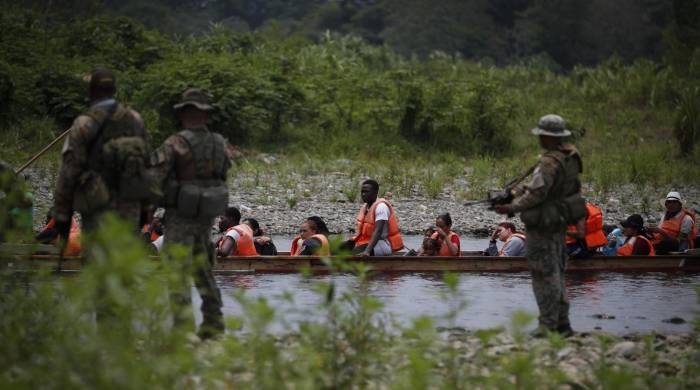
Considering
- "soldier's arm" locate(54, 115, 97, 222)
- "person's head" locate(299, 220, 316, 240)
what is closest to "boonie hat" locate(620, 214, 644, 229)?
"person's head" locate(299, 220, 316, 240)

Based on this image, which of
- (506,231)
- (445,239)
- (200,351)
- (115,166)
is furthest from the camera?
(506,231)

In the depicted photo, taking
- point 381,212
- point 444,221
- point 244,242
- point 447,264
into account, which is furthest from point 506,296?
point 244,242

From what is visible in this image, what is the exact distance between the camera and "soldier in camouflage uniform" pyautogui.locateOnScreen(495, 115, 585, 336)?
30.0 feet

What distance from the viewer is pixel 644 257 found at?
14820 mm

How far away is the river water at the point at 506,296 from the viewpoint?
11016 millimetres

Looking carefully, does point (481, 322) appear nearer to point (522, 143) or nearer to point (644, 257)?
point (644, 257)

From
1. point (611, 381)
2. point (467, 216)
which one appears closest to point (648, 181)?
point (467, 216)

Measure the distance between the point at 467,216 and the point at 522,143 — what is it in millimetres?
8791

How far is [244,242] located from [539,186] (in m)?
5.85

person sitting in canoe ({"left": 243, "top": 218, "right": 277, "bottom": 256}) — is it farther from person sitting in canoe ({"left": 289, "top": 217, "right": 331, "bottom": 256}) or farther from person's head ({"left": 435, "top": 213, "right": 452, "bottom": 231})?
person's head ({"left": 435, "top": 213, "right": 452, "bottom": 231})

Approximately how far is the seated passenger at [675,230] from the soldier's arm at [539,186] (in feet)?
21.9

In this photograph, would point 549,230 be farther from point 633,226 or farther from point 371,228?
point 633,226

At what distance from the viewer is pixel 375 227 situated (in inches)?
555

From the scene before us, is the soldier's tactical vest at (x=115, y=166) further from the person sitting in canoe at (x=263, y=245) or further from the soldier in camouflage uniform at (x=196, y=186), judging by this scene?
the person sitting in canoe at (x=263, y=245)
